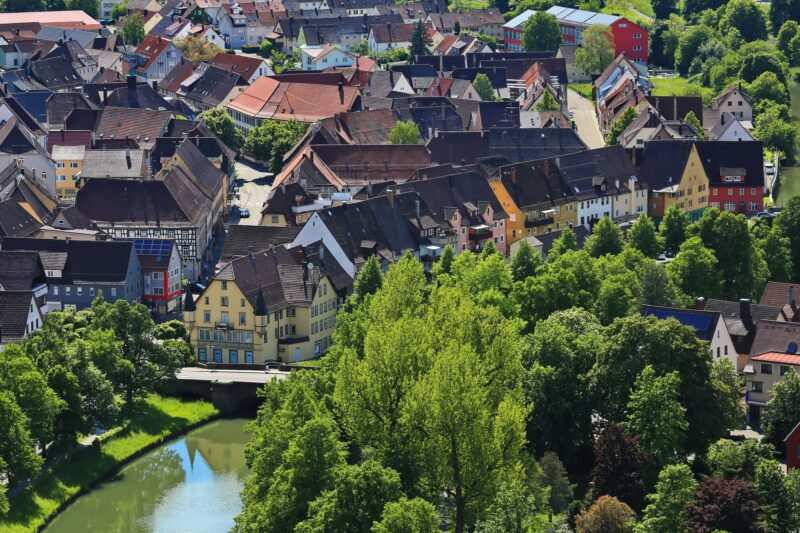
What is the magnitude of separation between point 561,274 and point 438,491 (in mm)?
19654

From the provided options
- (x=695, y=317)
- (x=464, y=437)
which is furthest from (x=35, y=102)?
(x=464, y=437)

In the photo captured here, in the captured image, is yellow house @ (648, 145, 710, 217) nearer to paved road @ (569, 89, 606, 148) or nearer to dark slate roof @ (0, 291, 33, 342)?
paved road @ (569, 89, 606, 148)

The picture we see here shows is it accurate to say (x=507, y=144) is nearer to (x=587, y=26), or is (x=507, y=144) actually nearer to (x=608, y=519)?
(x=587, y=26)

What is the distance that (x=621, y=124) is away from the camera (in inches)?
5002

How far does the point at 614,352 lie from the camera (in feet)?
229

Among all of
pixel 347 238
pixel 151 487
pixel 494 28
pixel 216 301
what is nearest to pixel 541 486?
pixel 151 487

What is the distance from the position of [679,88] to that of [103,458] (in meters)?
90.5

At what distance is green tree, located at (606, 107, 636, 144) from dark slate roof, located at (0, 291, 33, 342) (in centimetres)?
5233

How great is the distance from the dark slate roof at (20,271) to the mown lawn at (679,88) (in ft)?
226

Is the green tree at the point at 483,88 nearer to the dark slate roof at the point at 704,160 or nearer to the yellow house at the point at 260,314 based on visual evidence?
the dark slate roof at the point at 704,160

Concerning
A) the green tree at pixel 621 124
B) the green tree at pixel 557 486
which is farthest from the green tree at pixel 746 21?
the green tree at pixel 557 486

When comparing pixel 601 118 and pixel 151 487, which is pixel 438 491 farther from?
pixel 601 118

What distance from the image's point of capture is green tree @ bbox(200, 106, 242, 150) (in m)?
128

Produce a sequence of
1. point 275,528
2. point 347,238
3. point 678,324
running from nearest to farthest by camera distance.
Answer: point 275,528, point 678,324, point 347,238
